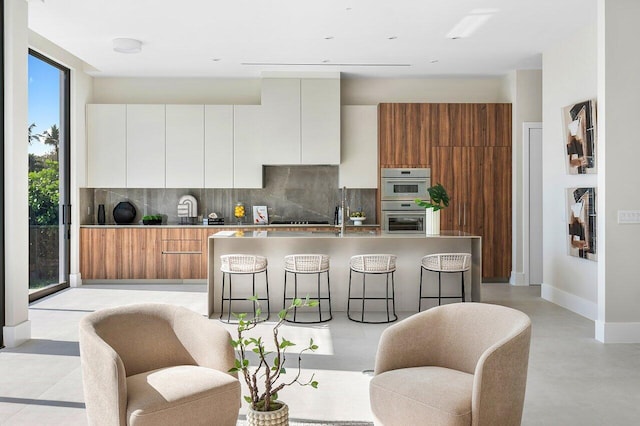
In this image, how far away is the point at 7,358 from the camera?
472 cm

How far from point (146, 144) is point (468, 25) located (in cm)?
499

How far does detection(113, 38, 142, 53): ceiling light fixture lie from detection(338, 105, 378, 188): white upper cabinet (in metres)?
3.19

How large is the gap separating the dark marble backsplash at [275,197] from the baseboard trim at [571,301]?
9.46 ft

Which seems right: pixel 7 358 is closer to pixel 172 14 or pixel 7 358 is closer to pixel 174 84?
pixel 172 14

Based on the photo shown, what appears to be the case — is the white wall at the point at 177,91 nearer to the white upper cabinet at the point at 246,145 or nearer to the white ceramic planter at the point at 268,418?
the white upper cabinet at the point at 246,145

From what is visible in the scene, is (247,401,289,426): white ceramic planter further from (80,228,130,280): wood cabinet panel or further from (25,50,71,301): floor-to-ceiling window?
(80,228,130,280): wood cabinet panel

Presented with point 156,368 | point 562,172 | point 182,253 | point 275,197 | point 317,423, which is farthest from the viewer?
point 275,197

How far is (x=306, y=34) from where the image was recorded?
6.66 m

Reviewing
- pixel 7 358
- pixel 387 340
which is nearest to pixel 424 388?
pixel 387 340

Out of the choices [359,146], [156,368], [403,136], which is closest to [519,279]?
[403,136]

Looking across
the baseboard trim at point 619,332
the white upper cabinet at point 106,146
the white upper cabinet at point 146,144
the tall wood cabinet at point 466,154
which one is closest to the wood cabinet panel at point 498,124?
the tall wood cabinet at point 466,154

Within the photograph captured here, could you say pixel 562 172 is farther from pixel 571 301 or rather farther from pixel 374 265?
pixel 374 265

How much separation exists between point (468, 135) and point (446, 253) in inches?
112

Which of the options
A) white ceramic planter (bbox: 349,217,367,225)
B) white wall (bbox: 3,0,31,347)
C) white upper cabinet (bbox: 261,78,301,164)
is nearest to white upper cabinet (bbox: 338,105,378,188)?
white ceramic planter (bbox: 349,217,367,225)
